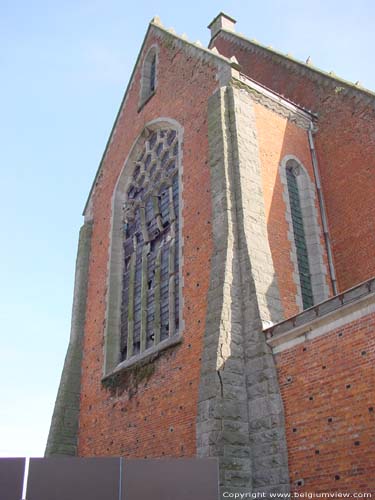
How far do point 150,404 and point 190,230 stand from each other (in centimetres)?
359

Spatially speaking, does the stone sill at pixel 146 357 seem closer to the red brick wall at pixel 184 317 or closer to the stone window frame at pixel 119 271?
the stone window frame at pixel 119 271

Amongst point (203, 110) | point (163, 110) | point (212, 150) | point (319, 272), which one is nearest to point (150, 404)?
point (319, 272)

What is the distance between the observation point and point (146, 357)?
1104cm

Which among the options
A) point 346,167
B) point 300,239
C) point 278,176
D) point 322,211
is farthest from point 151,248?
point 346,167

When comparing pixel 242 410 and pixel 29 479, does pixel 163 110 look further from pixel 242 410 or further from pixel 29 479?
pixel 29 479

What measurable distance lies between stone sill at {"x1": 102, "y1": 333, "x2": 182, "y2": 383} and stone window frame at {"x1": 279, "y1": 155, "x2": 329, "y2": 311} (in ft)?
8.21

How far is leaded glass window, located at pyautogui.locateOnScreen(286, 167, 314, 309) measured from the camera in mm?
10508

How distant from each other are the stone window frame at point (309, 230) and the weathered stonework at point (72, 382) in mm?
6680

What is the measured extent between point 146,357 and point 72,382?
3.53m

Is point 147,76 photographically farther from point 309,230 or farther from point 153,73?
point 309,230

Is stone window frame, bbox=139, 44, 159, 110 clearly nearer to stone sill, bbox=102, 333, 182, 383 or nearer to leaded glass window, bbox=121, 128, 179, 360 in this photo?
leaded glass window, bbox=121, 128, 179, 360

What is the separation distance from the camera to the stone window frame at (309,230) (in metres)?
10.5

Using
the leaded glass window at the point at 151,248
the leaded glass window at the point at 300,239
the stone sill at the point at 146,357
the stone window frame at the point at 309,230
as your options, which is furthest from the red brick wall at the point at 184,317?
the leaded glass window at the point at 300,239

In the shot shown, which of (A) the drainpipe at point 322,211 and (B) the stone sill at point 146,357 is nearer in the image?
(B) the stone sill at point 146,357
